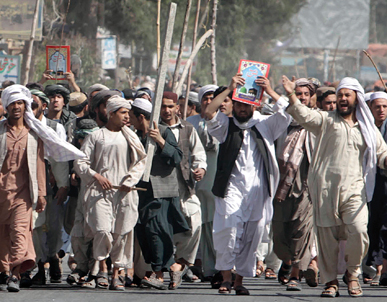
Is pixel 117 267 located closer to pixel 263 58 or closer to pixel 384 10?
pixel 263 58

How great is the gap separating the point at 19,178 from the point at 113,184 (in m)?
0.87

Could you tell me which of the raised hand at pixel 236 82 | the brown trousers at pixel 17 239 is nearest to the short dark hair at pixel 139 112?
the raised hand at pixel 236 82

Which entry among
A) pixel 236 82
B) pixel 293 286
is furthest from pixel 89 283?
pixel 236 82

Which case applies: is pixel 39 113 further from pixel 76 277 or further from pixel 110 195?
pixel 76 277

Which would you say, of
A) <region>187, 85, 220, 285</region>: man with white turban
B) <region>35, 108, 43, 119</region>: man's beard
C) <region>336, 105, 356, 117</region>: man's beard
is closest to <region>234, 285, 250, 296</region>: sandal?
<region>187, 85, 220, 285</region>: man with white turban

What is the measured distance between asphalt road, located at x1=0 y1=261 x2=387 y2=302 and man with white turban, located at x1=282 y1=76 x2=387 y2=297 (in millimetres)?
347

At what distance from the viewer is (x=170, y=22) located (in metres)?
8.23

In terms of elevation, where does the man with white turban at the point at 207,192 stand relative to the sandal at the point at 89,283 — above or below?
above

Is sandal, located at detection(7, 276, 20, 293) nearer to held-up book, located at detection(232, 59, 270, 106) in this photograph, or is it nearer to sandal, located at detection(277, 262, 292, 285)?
held-up book, located at detection(232, 59, 270, 106)

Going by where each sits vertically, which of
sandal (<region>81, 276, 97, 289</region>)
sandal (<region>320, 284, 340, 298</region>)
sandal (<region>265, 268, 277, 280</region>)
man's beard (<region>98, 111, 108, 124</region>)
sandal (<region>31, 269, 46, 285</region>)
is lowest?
sandal (<region>265, 268, 277, 280</region>)

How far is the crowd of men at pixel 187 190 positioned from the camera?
783 centimetres

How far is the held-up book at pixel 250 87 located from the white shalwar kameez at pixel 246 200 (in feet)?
0.77

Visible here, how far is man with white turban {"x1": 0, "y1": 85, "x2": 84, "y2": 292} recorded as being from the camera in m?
7.87

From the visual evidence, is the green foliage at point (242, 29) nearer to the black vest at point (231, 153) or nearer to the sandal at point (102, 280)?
the black vest at point (231, 153)
